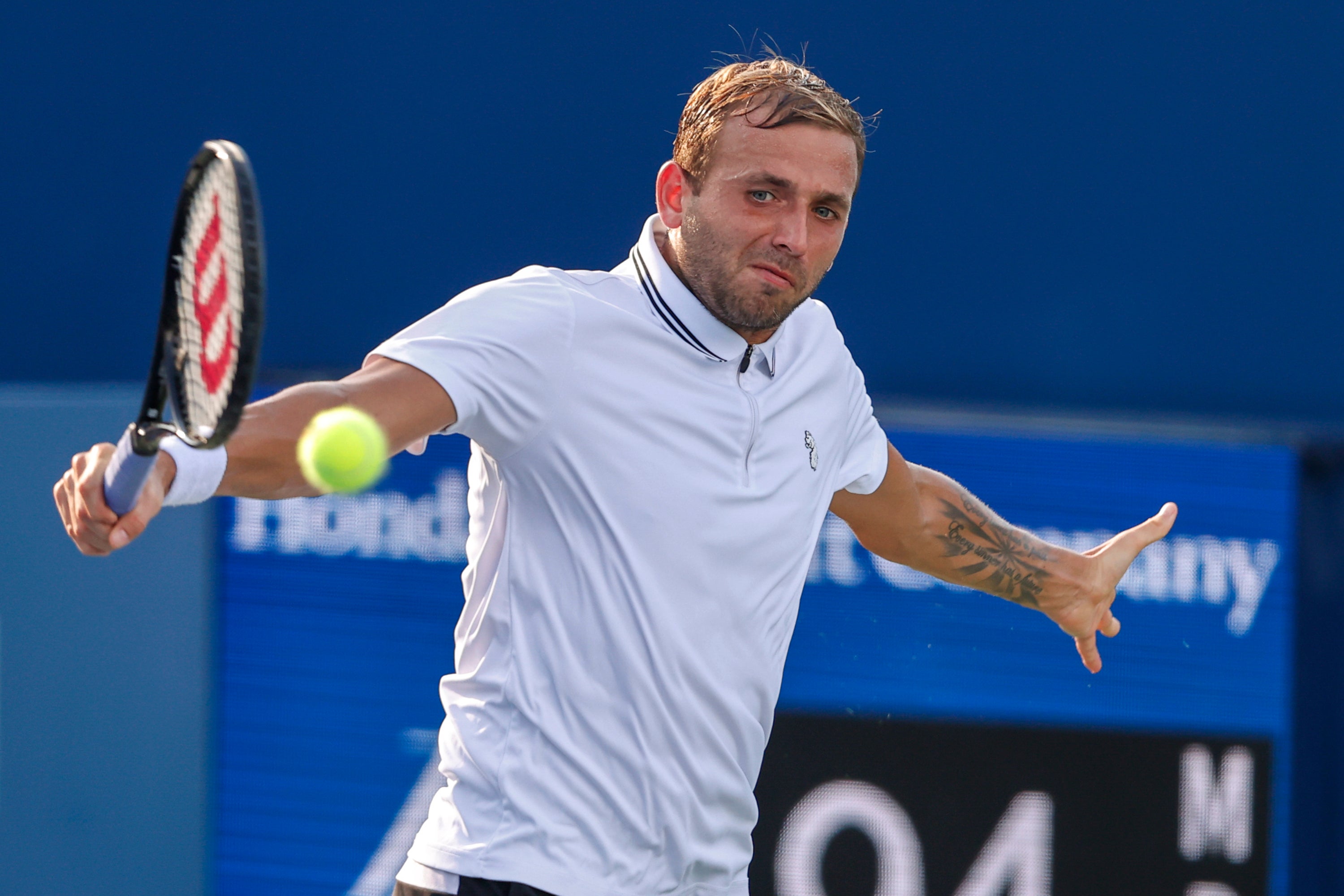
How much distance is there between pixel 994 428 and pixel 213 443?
7.18ft

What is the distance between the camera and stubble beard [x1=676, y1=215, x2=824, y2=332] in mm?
2012

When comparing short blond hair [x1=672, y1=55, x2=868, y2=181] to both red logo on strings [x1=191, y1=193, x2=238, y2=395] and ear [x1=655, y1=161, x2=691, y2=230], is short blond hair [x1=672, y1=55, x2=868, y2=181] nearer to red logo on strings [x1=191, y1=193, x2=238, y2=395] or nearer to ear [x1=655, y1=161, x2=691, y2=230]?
ear [x1=655, y1=161, x2=691, y2=230]

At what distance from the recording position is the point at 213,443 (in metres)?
1.42

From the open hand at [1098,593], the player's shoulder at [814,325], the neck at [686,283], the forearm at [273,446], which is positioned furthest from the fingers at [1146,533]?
the forearm at [273,446]

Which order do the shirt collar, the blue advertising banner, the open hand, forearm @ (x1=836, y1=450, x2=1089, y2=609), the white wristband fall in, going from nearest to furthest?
1. the white wristband
2. the shirt collar
3. forearm @ (x1=836, y1=450, x2=1089, y2=609)
4. the open hand
5. the blue advertising banner

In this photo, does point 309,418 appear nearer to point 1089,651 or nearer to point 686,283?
point 686,283

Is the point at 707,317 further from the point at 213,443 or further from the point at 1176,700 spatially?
the point at 1176,700

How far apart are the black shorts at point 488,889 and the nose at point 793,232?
863mm

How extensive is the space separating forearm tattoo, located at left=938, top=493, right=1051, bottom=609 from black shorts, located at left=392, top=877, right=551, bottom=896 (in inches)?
40.9

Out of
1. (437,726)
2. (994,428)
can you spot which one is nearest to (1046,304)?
(994,428)

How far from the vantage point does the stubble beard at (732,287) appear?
2.01 m

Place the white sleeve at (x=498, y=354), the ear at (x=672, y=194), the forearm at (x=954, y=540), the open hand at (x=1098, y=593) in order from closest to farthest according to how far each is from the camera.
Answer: the white sleeve at (x=498, y=354)
the ear at (x=672, y=194)
the forearm at (x=954, y=540)
the open hand at (x=1098, y=593)

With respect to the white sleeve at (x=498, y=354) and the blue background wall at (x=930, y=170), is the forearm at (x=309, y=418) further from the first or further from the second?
the blue background wall at (x=930, y=170)

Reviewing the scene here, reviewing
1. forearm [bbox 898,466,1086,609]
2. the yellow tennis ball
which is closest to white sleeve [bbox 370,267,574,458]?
the yellow tennis ball
